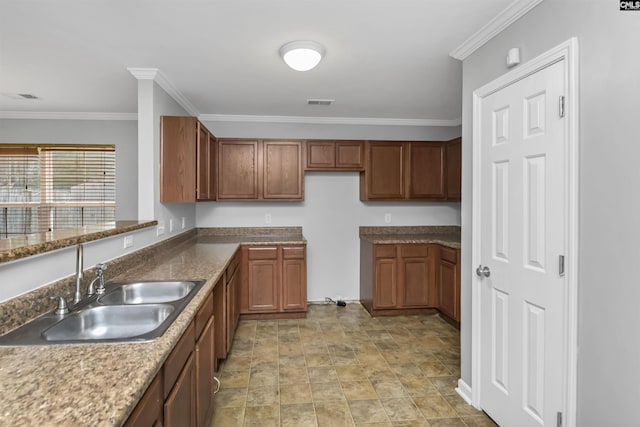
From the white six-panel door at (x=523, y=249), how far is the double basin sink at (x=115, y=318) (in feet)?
5.67

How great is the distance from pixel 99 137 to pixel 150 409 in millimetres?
4325

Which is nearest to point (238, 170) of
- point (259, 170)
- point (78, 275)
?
point (259, 170)

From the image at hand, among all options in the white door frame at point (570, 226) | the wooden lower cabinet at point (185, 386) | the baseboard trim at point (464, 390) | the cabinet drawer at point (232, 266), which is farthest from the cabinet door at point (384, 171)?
the wooden lower cabinet at point (185, 386)

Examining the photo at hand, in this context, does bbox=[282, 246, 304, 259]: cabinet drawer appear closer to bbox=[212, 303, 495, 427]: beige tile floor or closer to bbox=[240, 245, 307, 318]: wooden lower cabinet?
bbox=[240, 245, 307, 318]: wooden lower cabinet

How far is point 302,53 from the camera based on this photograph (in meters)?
2.39

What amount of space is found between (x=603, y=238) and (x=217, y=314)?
238 centimetres

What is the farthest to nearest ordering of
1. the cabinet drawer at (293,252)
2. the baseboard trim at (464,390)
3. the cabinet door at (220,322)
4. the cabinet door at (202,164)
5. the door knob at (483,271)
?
the cabinet drawer at (293,252)
the cabinet door at (202,164)
the cabinet door at (220,322)
the baseboard trim at (464,390)
the door knob at (483,271)

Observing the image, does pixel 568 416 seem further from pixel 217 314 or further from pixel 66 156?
pixel 66 156

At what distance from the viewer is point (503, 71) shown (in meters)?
2.01

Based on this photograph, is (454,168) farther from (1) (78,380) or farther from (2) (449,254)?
(1) (78,380)

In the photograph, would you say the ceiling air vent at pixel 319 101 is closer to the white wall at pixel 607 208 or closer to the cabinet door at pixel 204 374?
the white wall at pixel 607 208

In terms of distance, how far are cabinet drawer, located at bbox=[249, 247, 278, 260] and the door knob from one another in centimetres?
226

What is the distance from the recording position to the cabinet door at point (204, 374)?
1.66 meters

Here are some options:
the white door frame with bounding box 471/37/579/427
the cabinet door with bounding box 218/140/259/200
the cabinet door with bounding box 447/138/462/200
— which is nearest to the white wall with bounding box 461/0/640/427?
the white door frame with bounding box 471/37/579/427
